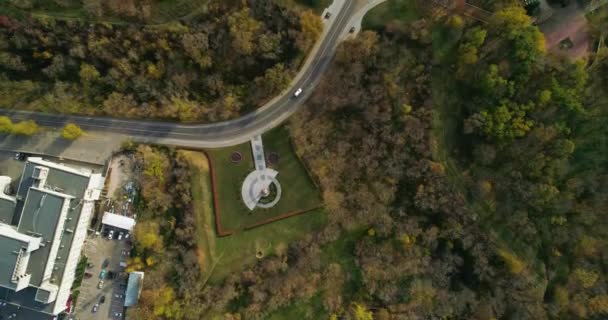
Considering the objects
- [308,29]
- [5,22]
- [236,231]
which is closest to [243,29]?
[308,29]

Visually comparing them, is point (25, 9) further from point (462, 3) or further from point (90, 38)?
point (462, 3)

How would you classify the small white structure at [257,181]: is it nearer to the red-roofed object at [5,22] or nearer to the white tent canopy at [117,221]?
the white tent canopy at [117,221]

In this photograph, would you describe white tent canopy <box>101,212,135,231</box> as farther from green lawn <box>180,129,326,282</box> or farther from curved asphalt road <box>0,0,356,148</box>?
curved asphalt road <box>0,0,356,148</box>

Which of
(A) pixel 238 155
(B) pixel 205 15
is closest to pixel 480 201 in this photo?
(A) pixel 238 155

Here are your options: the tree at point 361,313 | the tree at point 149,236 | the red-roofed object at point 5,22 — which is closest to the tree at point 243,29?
the tree at point 149,236

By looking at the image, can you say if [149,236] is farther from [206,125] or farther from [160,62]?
[160,62]
